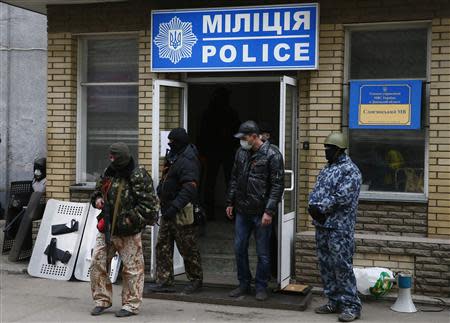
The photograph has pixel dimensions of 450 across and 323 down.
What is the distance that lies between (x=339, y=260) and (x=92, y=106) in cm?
424

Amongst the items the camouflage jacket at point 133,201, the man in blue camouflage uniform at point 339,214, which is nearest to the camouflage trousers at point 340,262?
the man in blue camouflage uniform at point 339,214

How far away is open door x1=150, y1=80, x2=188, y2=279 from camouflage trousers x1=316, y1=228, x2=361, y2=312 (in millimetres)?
2170

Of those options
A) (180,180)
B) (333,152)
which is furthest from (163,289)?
(333,152)

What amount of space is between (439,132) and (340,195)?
171 cm

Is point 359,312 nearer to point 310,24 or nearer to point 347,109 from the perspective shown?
point 347,109

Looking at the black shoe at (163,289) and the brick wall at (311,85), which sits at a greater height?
the brick wall at (311,85)

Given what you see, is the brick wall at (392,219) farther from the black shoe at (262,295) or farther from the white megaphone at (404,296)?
Result: the black shoe at (262,295)

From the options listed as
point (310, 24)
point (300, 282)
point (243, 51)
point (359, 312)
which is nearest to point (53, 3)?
point (243, 51)

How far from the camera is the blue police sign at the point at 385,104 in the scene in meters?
7.59

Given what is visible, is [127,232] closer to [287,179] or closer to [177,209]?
[177,209]

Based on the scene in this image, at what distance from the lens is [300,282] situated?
7781mm

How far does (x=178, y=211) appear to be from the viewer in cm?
713

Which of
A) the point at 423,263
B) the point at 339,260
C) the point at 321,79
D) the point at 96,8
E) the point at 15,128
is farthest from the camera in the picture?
the point at 15,128

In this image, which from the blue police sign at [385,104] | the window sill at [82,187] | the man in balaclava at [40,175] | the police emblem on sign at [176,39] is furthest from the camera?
the man in balaclava at [40,175]
